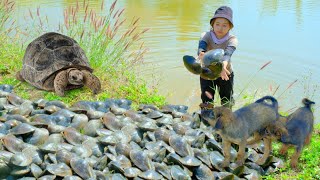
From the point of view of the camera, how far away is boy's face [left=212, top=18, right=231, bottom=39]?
4930mm

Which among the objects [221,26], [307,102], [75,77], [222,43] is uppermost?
[221,26]

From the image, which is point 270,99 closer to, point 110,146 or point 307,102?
point 307,102

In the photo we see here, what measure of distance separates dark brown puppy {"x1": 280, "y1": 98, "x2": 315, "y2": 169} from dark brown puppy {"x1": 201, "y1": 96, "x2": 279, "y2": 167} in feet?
0.49

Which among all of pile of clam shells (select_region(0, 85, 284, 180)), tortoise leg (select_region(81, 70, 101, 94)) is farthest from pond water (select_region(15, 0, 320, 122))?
pile of clam shells (select_region(0, 85, 284, 180))

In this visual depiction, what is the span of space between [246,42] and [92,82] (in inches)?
178

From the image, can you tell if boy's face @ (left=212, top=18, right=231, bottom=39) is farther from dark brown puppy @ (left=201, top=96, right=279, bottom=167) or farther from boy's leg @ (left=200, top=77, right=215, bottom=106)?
dark brown puppy @ (left=201, top=96, right=279, bottom=167)

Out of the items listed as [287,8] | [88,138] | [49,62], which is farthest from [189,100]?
[287,8]

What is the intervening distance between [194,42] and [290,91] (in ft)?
10.0

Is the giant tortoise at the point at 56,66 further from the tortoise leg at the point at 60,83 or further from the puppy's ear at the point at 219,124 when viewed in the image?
the puppy's ear at the point at 219,124

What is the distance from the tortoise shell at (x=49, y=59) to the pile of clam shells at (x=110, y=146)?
1240 millimetres

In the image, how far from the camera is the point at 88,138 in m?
4.38

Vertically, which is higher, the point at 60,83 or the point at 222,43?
the point at 222,43

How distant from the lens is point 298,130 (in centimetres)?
409

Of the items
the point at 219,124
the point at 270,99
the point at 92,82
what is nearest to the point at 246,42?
the point at 92,82
